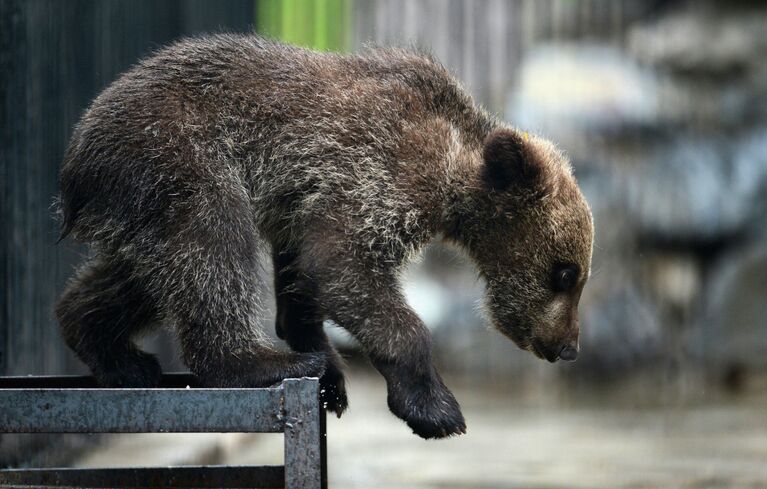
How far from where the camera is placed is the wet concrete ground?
7367 mm

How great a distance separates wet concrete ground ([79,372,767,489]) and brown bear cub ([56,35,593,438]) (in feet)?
8.95

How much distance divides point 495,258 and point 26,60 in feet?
9.49

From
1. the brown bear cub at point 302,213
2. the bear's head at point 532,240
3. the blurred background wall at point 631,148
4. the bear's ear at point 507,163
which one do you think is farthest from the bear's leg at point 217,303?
the blurred background wall at point 631,148

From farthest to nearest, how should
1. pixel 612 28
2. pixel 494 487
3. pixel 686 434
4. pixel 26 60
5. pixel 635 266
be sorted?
pixel 612 28
pixel 635 266
pixel 686 434
pixel 494 487
pixel 26 60

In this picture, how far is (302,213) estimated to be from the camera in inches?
177

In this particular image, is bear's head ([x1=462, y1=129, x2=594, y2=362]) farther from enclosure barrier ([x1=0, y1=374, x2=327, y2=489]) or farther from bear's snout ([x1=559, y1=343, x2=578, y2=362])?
enclosure barrier ([x1=0, y1=374, x2=327, y2=489])

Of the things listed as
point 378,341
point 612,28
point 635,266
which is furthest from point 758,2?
point 378,341

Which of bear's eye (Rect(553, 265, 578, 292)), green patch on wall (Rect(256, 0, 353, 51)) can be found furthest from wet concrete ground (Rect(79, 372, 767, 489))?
green patch on wall (Rect(256, 0, 353, 51))

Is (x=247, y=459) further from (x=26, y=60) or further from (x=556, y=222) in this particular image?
(x=556, y=222)

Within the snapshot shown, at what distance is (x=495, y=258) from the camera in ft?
15.6

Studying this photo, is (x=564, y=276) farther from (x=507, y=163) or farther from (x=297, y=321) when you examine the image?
(x=297, y=321)

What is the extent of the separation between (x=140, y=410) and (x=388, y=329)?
3.23 ft

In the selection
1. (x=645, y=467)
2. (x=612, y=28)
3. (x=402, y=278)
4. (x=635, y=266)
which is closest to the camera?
(x=402, y=278)

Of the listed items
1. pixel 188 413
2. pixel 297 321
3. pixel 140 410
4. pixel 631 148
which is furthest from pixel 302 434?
pixel 631 148
